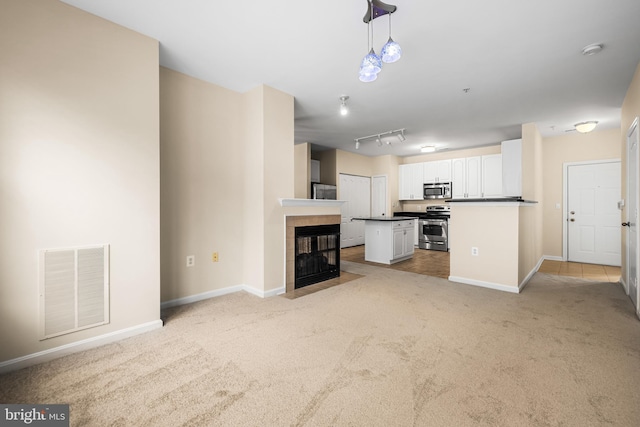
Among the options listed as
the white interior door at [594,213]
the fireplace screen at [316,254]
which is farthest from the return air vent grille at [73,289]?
the white interior door at [594,213]

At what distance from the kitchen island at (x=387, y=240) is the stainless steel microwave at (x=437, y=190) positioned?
189cm

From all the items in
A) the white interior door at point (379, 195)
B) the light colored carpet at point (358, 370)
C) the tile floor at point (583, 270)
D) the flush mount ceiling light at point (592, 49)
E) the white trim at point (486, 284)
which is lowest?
the light colored carpet at point (358, 370)

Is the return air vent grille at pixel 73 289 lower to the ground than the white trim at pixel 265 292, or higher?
higher

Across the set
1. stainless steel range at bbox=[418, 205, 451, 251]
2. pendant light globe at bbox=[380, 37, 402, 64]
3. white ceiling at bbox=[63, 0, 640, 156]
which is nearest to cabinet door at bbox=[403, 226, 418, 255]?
stainless steel range at bbox=[418, 205, 451, 251]

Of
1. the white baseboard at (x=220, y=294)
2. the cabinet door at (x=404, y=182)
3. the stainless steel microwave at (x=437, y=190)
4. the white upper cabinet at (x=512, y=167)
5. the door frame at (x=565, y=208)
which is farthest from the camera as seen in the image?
the cabinet door at (x=404, y=182)

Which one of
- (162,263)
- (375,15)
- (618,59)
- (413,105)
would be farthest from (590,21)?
(162,263)

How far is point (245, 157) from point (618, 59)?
405cm

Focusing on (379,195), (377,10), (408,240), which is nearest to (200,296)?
(377,10)

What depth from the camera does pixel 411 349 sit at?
2141 millimetres

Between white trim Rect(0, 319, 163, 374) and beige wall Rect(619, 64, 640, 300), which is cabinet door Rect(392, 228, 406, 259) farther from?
white trim Rect(0, 319, 163, 374)

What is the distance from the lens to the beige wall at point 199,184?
3020 millimetres

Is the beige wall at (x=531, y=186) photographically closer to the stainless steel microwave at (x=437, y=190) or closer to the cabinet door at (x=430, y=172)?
the stainless steel microwave at (x=437, y=190)

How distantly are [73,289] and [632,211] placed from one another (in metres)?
5.54

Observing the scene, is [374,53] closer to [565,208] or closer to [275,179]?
[275,179]
